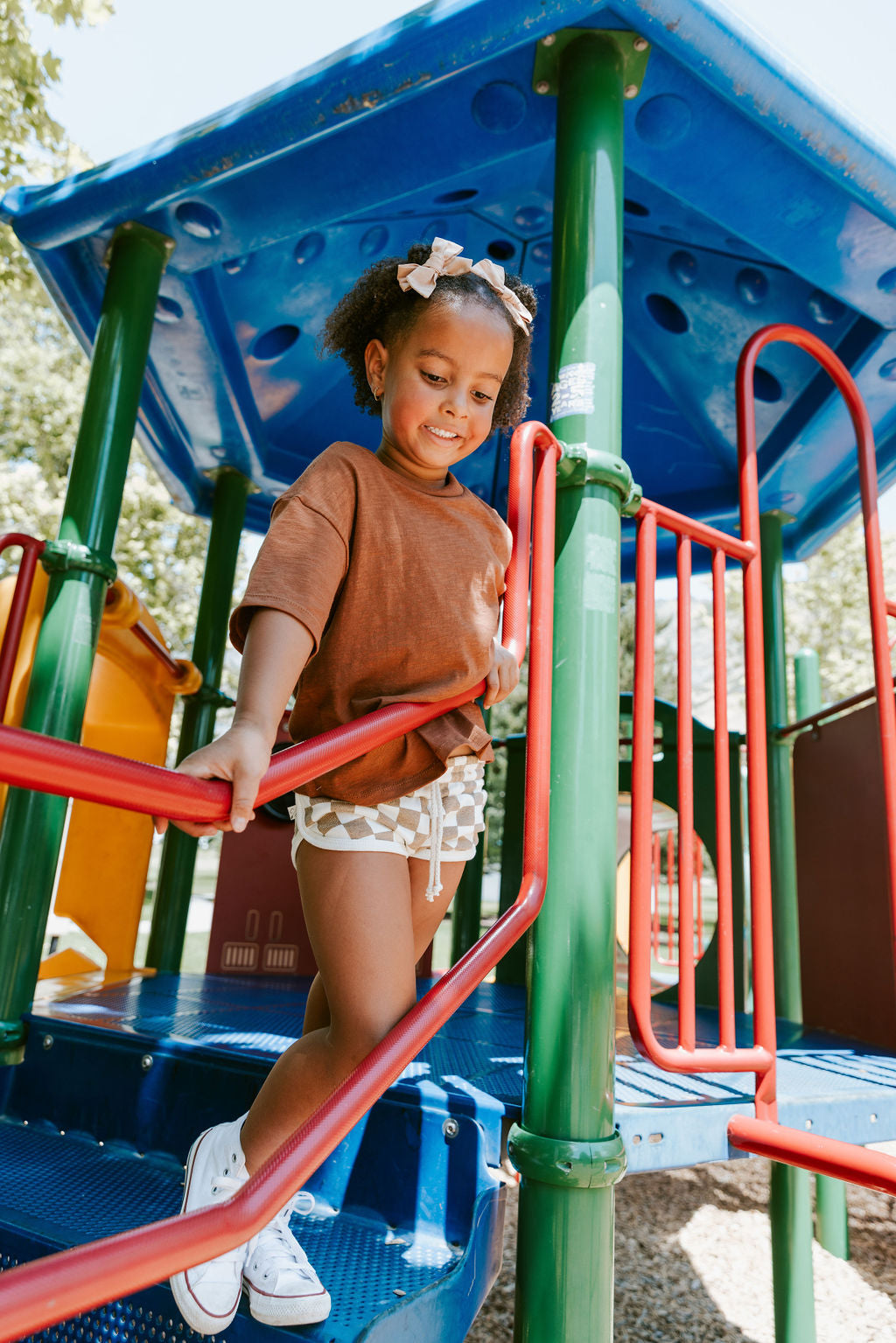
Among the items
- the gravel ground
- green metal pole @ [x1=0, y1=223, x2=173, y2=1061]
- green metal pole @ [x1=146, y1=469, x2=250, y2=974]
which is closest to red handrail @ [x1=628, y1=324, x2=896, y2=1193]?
green metal pole @ [x1=0, y1=223, x2=173, y2=1061]

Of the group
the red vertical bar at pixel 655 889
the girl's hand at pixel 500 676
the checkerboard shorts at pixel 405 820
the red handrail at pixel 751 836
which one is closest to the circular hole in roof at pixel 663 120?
the red handrail at pixel 751 836

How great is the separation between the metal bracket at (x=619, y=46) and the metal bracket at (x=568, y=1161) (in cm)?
211

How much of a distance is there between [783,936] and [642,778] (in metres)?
2.18

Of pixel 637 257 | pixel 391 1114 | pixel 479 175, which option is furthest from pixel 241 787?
pixel 637 257

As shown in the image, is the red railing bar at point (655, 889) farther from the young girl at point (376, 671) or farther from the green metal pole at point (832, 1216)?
the young girl at point (376, 671)

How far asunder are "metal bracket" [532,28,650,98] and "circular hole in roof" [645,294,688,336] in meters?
1.29

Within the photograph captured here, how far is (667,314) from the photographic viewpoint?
3371mm

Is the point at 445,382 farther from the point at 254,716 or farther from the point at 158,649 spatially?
the point at 158,649

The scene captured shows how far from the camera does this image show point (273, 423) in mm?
3936

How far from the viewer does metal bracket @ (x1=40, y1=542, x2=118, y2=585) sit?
235cm

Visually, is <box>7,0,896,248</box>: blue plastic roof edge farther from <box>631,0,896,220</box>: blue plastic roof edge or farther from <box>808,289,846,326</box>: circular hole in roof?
<box>808,289,846,326</box>: circular hole in roof

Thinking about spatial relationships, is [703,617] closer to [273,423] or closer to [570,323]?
[273,423]

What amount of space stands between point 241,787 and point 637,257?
2.88 metres

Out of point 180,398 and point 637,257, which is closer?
point 637,257
